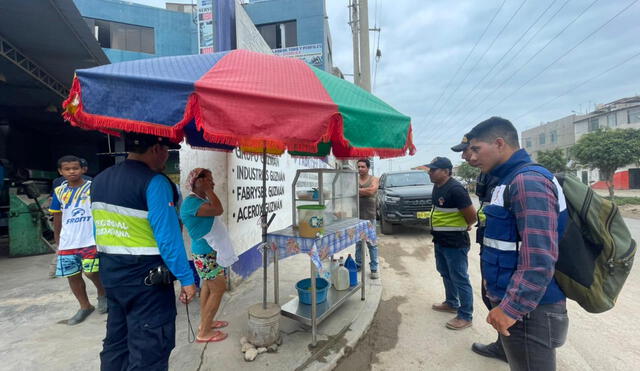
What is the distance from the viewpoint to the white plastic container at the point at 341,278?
145 inches

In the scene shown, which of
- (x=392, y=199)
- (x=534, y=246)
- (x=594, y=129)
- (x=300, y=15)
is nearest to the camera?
(x=534, y=246)

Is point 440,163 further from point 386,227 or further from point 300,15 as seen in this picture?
point 300,15

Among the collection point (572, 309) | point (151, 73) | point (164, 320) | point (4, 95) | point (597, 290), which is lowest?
point (572, 309)

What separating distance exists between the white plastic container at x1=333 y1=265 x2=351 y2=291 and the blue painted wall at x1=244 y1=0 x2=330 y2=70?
16.0 m

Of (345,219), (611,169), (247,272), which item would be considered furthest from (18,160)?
(611,169)

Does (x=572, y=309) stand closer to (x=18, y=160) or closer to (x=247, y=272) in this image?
(x=247, y=272)

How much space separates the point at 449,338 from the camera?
3078mm

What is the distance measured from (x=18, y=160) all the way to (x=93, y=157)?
4.00 meters

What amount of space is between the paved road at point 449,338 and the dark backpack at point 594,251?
1481mm

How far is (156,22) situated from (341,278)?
18462mm

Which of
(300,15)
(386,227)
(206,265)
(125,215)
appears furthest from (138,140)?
(300,15)

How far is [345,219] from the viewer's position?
3.96 metres

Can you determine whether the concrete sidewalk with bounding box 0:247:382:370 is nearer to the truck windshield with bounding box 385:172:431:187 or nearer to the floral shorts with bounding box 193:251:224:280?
the floral shorts with bounding box 193:251:224:280

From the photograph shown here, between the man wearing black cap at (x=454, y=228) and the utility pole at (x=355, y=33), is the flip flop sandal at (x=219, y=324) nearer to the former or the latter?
the man wearing black cap at (x=454, y=228)
